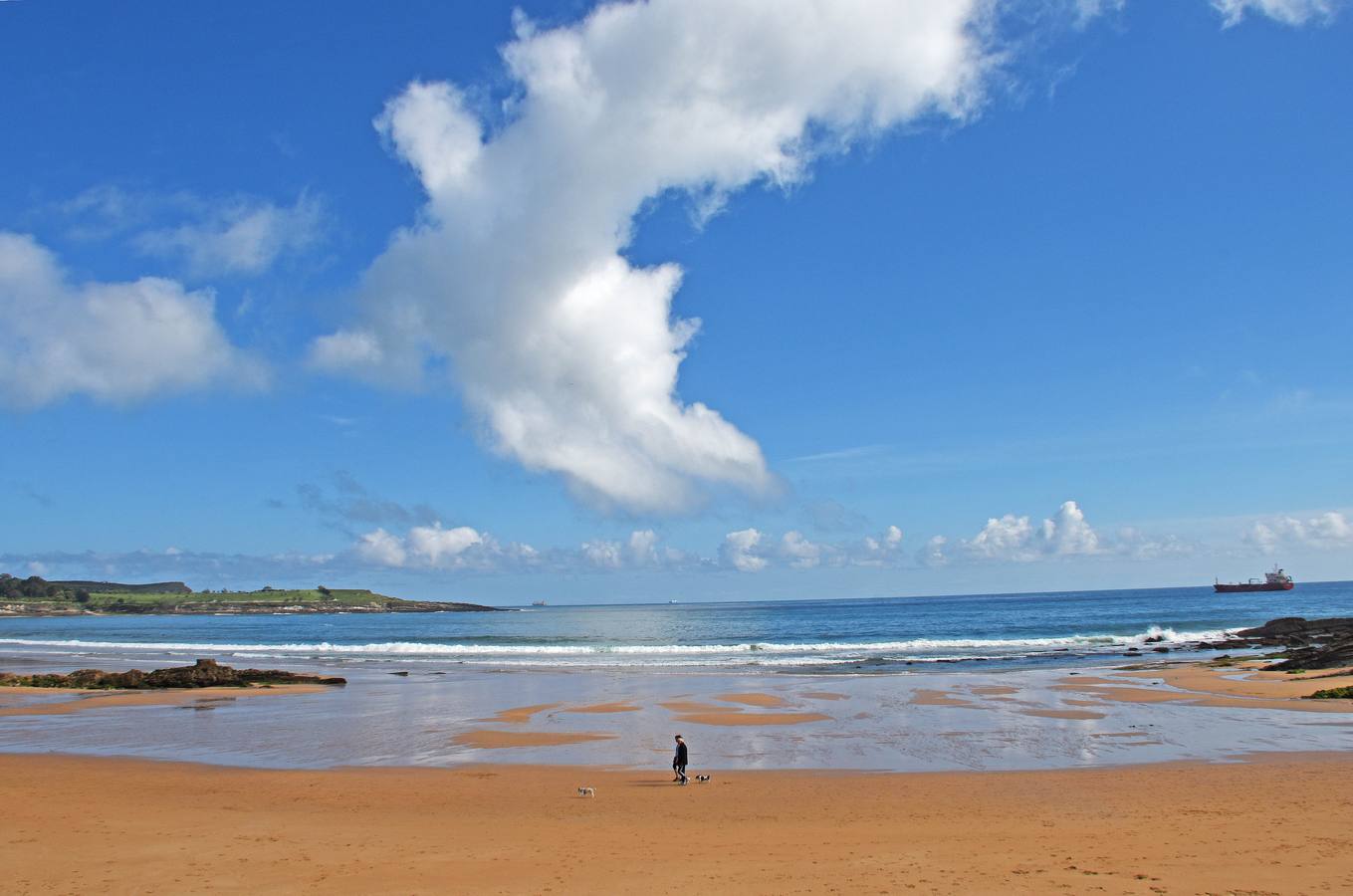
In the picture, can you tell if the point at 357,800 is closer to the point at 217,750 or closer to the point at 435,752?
the point at 435,752

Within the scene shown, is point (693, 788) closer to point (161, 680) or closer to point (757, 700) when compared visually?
point (757, 700)

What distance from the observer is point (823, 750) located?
879 inches

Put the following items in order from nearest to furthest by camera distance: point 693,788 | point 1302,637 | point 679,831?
point 679,831, point 693,788, point 1302,637

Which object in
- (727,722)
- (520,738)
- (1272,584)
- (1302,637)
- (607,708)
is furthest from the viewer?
(1272,584)

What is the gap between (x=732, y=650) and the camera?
221ft

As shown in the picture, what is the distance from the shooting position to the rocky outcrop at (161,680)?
1564 inches

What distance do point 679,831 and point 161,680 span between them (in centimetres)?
3574

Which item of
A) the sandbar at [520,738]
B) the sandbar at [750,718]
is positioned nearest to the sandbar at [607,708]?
the sandbar at [750,718]

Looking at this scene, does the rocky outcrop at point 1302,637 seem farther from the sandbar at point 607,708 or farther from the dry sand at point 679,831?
the sandbar at point 607,708

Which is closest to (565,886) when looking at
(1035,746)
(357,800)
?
(357,800)

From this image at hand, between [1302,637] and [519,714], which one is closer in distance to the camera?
[519,714]

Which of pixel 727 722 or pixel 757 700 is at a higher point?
pixel 727 722

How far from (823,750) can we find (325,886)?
14.2m

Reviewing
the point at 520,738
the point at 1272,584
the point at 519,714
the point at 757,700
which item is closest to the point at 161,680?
the point at 519,714
